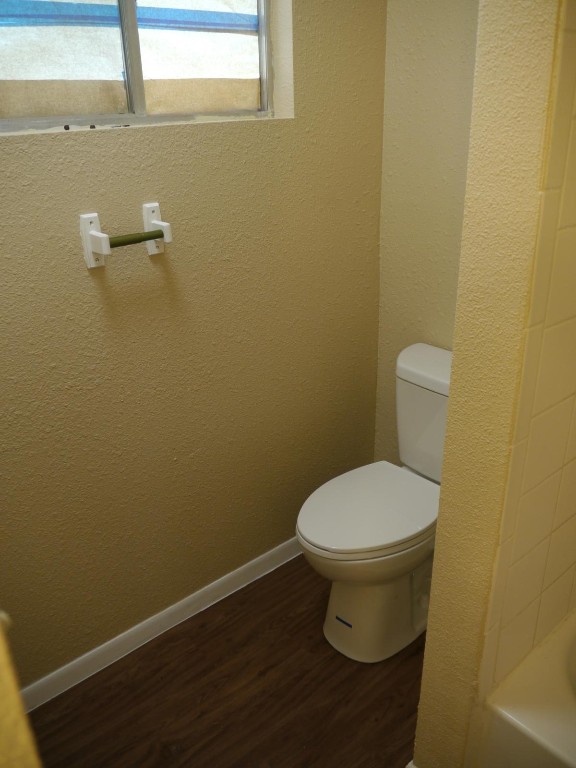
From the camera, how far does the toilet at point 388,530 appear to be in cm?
179

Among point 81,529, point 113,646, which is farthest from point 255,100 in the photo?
point 113,646

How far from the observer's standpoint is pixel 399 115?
80.7 inches

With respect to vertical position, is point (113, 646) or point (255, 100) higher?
point (255, 100)

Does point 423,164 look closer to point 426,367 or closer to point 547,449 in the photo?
point 426,367

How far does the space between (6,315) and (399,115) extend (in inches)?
52.4

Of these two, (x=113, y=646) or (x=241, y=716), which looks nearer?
(x=241, y=716)

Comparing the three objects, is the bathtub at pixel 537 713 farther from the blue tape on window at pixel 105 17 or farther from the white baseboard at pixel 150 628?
the blue tape on window at pixel 105 17

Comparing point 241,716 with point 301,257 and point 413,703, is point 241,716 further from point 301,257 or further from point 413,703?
point 301,257

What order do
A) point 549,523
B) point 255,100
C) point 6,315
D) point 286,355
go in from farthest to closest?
point 286,355
point 255,100
point 6,315
point 549,523

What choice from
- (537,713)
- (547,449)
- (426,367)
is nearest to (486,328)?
(547,449)

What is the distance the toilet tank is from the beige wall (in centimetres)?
14

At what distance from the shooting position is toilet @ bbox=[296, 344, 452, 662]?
1788mm

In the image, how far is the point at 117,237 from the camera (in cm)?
156

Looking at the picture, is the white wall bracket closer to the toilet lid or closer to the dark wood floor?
the toilet lid
